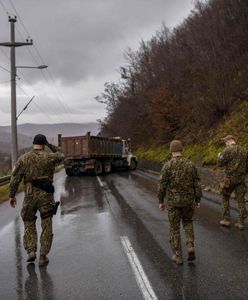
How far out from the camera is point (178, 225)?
6.84m

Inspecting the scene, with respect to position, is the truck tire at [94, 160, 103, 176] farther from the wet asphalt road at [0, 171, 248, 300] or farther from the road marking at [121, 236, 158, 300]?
the road marking at [121, 236, 158, 300]

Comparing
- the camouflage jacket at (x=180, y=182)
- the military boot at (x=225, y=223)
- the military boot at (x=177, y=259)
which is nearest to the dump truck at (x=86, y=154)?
the military boot at (x=225, y=223)

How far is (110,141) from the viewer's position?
3528 centimetres

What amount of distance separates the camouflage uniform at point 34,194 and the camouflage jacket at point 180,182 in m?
1.78

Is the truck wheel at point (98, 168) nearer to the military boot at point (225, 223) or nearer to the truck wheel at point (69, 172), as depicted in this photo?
the truck wheel at point (69, 172)

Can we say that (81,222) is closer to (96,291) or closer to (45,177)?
(45,177)

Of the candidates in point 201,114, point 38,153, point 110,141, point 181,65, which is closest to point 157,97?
point 181,65

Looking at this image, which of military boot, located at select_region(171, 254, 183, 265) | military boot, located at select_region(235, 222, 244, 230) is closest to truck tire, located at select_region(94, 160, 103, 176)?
military boot, located at select_region(235, 222, 244, 230)

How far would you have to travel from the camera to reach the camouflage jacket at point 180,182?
6.84 metres

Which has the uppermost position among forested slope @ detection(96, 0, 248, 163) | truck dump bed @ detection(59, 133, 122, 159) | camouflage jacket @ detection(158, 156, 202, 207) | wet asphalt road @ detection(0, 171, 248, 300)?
forested slope @ detection(96, 0, 248, 163)

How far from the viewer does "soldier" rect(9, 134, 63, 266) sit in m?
6.95

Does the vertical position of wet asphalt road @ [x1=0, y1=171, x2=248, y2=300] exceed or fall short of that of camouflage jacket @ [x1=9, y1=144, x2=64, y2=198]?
it falls short

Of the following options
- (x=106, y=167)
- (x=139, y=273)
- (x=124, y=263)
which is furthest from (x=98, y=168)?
(x=139, y=273)

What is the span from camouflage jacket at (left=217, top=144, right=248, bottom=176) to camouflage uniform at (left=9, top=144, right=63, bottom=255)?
13.1ft
